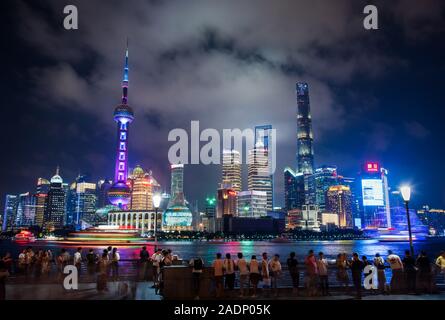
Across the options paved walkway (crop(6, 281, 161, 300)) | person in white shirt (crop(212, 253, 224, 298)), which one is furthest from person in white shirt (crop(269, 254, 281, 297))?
paved walkway (crop(6, 281, 161, 300))

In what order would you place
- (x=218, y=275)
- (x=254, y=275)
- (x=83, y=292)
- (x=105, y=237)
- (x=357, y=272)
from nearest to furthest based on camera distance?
1. (x=218, y=275)
2. (x=254, y=275)
3. (x=357, y=272)
4. (x=83, y=292)
5. (x=105, y=237)

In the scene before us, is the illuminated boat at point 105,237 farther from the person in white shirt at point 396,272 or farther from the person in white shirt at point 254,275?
the person in white shirt at point 396,272

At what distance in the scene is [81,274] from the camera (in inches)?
898

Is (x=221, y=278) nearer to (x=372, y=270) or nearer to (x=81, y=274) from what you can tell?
(x=372, y=270)

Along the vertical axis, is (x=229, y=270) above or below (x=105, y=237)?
below

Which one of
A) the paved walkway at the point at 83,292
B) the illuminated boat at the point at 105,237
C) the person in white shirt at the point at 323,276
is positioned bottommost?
the paved walkway at the point at 83,292

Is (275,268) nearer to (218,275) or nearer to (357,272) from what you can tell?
(218,275)

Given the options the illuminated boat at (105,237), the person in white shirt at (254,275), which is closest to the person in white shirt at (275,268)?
the person in white shirt at (254,275)

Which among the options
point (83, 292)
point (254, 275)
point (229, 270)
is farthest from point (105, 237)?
point (254, 275)

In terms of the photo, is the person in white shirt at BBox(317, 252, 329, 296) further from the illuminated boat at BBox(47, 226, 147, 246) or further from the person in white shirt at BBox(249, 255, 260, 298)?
the illuminated boat at BBox(47, 226, 147, 246)

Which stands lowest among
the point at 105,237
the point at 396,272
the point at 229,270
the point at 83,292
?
the point at 83,292

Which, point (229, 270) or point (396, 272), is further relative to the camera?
point (396, 272)
